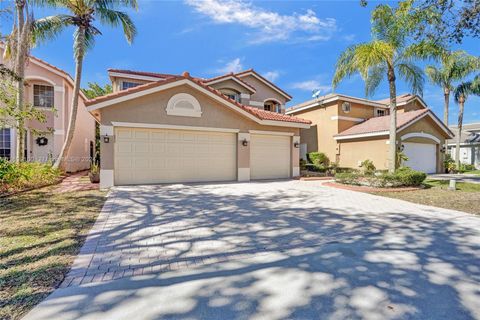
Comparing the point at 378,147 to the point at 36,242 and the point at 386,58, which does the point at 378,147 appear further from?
the point at 36,242

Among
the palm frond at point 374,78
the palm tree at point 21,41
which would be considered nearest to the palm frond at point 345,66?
the palm frond at point 374,78

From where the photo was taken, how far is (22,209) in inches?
280

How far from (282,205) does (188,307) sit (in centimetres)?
562

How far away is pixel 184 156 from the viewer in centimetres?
1248

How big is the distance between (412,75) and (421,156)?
33.3ft

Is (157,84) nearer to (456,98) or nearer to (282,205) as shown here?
(282,205)

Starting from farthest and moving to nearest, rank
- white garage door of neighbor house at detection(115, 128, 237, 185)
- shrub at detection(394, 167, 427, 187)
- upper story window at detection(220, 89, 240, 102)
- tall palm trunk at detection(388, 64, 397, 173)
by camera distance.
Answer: upper story window at detection(220, 89, 240, 102), tall palm trunk at detection(388, 64, 397, 173), shrub at detection(394, 167, 427, 187), white garage door of neighbor house at detection(115, 128, 237, 185)

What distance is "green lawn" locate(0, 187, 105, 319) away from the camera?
3.00 m

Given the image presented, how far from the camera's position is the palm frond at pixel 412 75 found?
13.2 meters

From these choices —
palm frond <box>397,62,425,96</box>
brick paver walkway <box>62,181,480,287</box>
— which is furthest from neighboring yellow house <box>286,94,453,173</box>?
brick paver walkway <box>62,181,480,287</box>

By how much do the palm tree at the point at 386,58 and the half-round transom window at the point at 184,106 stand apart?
25.6 ft

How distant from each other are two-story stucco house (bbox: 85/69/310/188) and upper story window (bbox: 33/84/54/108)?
816cm

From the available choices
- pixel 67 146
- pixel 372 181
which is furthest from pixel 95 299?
pixel 67 146

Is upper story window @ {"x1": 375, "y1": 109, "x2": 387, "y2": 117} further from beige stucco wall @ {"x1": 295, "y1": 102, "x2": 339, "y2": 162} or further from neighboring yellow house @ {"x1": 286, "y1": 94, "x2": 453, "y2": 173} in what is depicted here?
beige stucco wall @ {"x1": 295, "y1": 102, "x2": 339, "y2": 162}
